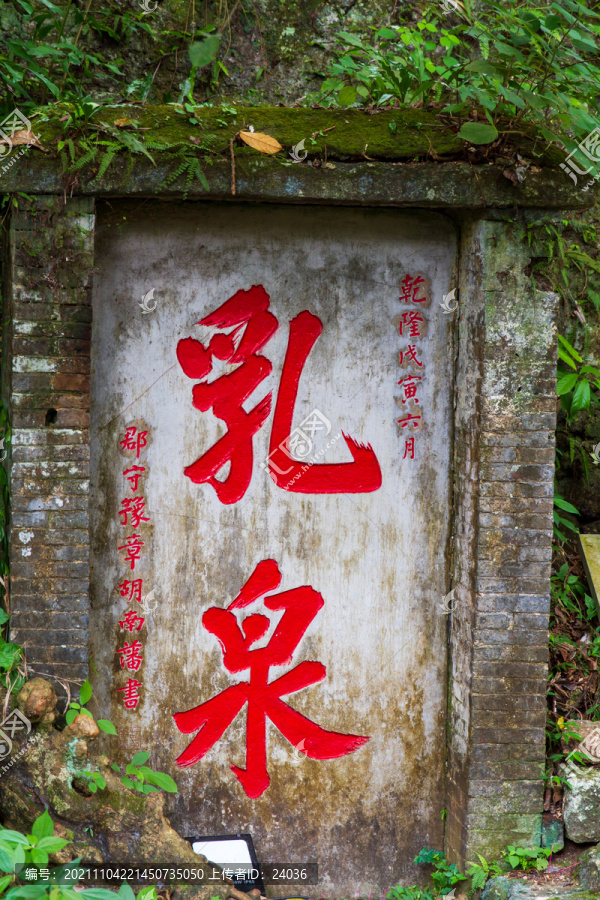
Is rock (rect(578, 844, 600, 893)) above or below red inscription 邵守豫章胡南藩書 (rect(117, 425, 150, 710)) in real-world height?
below

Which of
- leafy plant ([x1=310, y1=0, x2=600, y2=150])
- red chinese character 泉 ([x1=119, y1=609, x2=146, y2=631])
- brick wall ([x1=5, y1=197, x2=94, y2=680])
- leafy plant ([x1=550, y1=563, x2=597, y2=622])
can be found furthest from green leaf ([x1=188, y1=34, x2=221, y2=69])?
leafy plant ([x1=550, y1=563, x2=597, y2=622])

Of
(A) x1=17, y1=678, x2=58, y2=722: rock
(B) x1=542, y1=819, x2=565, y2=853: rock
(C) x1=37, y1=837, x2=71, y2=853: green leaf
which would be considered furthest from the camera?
(B) x1=542, y1=819, x2=565, y2=853: rock

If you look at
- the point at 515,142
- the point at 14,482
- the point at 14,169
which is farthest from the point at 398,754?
the point at 14,169

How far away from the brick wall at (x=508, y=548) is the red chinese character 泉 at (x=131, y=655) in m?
1.41

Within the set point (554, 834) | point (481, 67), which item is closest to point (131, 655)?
point (554, 834)

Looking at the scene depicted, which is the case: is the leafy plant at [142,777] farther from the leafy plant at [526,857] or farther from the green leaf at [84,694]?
the leafy plant at [526,857]

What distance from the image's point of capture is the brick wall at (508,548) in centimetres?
296

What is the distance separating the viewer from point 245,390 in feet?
10.2

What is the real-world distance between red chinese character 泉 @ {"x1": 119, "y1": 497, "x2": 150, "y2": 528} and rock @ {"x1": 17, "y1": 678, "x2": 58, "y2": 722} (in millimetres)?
728

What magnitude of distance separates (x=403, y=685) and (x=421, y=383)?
1.36m

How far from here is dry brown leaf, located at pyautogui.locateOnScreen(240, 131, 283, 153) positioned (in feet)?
9.01

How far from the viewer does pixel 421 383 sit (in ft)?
10.5

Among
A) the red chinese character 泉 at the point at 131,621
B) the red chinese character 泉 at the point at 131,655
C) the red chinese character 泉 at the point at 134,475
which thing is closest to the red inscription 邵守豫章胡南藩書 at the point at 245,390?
the red chinese character 泉 at the point at 134,475

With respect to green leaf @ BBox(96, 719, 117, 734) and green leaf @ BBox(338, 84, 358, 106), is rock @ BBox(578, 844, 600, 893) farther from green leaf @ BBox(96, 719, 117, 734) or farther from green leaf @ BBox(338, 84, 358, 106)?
green leaf @ BBox(338, 84, 358, 106)
